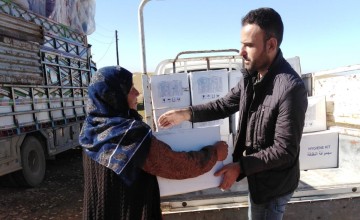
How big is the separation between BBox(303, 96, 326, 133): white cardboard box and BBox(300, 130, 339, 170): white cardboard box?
0.24ft

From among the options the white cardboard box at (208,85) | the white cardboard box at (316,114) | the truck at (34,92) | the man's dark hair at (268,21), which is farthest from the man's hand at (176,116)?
the truck at (34,92)

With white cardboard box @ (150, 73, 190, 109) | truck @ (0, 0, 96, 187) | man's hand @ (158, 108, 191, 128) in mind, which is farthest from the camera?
truck @ (0, 0, 96, 187)

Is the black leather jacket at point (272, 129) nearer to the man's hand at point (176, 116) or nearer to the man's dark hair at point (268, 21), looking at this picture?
the man's dark hair at point (268, 21)

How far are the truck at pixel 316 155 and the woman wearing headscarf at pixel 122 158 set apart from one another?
3.64ft

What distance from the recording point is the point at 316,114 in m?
3.15

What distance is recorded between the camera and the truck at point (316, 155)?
288cm

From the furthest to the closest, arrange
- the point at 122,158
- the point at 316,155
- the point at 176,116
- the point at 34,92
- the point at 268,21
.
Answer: the point at 34,92 → the point at 316,155 → the point at 176,116 → the point at 268,21 → the point at 122,158

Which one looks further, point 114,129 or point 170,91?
point 170,91

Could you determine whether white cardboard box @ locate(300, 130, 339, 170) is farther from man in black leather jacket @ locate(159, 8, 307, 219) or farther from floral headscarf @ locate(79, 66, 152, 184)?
floral headscarf @ locate(79, 66, 152, 184)

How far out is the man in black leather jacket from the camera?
171 cm

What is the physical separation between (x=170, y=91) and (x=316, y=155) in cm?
141

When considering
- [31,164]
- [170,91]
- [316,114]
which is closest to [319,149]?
[316,114]

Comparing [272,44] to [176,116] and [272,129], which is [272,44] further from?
[176,116]

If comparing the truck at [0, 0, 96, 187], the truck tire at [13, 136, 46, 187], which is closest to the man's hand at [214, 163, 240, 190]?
the truck at [0, 0, 96, 187]
